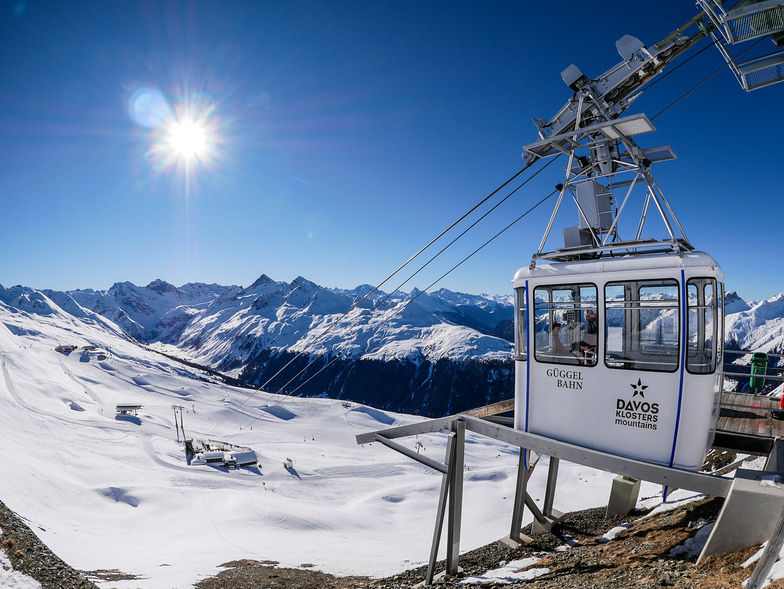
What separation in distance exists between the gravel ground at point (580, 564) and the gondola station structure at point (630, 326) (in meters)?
0.97

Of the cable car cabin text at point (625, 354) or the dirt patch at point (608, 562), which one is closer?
the dirt patch at point (608, 562)

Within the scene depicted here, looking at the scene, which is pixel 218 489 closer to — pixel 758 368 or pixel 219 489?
pixel 219 489

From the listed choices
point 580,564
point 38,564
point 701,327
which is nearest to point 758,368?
point 701,327

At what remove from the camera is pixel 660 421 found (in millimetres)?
8656

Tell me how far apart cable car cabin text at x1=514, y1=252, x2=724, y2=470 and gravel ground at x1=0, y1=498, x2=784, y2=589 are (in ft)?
7.17

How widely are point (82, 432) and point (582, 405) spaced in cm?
7930

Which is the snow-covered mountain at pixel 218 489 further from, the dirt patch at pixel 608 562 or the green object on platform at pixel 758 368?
the green object on platform at pixel 758 368

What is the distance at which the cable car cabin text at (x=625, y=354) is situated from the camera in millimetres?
8375

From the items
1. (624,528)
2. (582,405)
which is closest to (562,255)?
(582,405)

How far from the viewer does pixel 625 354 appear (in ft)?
30.3

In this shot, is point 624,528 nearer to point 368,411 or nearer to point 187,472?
point 187,472

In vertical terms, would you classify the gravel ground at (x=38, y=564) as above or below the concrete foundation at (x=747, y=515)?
below

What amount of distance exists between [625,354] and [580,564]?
6.28 metres

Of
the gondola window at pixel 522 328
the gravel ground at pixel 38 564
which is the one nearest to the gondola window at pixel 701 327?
the gondola window at pixel 522 328
